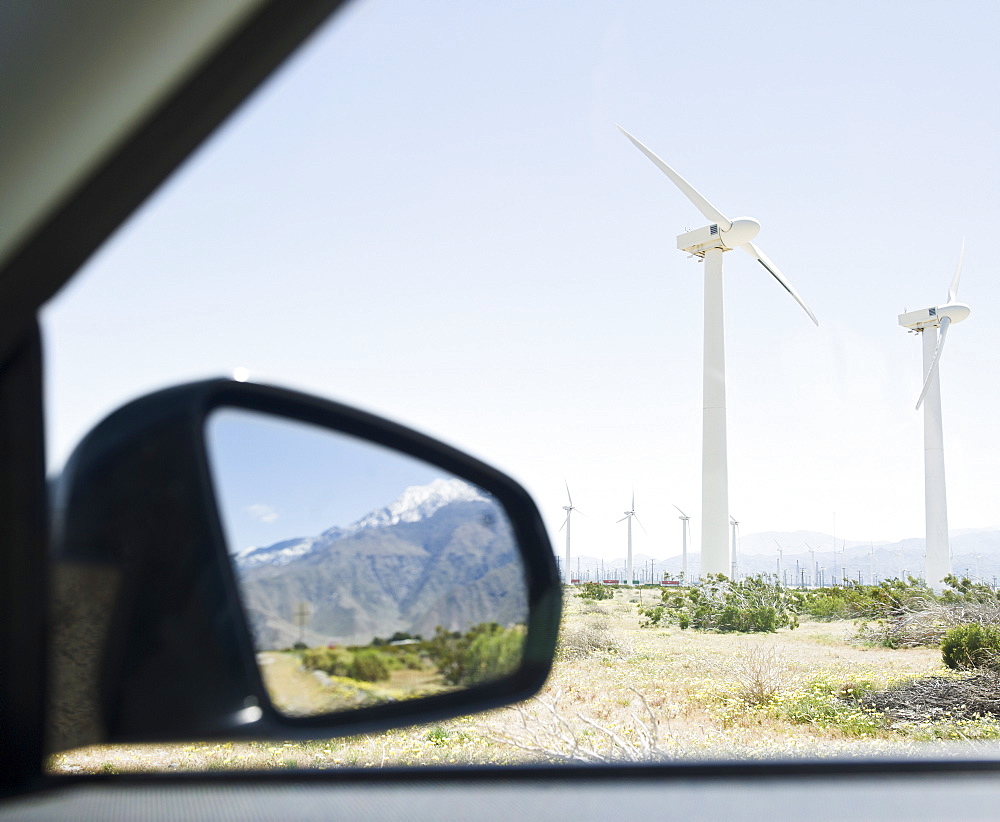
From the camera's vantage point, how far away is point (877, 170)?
21.7 m

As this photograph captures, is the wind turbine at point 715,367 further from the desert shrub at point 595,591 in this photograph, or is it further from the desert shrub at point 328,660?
the desert shrub at point 328,660

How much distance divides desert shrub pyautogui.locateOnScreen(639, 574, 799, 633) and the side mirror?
12.4 meters

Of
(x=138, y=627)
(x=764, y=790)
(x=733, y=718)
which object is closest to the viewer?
(x=138, y=627)

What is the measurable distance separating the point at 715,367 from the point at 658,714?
884 centimetres

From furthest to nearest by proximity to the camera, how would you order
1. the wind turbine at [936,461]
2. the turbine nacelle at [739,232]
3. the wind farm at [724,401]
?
1. the wind turbine at [936,461]
2. the turbine nacelle at [739,232]
3. the wind farm at [724,401]

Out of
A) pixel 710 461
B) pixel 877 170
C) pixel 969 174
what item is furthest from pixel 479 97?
pixel 969 174

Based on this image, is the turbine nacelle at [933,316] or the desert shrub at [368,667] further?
the turbine nacelle at [933,316]

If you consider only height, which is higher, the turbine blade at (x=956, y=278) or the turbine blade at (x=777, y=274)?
the turbine blade at (x=956, y=278)

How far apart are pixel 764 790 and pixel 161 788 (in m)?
0.85

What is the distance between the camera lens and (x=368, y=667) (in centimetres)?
74

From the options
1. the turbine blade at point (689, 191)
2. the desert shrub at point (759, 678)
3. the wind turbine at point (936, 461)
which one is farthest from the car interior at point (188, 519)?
the wind turbine at point (936, 461)

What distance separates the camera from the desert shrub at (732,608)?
12.4m

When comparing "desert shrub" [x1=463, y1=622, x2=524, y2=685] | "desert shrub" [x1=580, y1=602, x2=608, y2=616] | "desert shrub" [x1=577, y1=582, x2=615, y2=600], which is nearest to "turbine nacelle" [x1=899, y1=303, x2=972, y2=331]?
"desert shrub" [x1=577, y1=582, x2=615, y2=600]

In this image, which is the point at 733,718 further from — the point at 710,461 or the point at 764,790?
the point at 710,461
